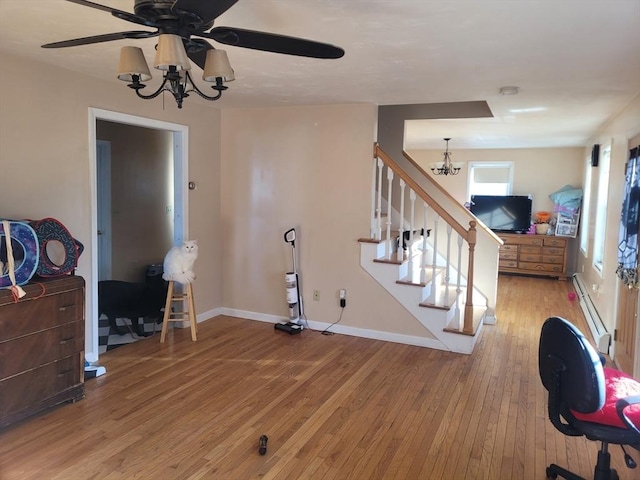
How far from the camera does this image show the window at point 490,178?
8391mm

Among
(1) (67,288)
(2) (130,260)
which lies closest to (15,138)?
(1) (67,288)

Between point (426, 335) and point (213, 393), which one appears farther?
point (426, 335)

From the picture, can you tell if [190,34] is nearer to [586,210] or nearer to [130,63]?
[130,63]

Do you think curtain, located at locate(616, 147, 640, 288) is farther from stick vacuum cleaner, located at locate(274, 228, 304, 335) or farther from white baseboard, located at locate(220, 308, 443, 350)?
stick vacuum cleaner, located at locate(274, 228, 304, 335)

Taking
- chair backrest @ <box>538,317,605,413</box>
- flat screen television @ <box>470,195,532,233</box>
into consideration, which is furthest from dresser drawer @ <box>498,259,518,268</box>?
chair backrest @ <box>538,317,605,413</box>

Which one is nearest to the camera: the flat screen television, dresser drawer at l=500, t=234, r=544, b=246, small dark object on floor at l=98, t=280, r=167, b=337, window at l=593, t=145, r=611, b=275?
small dark object on floor at l=98, t=280, r=167, b=337

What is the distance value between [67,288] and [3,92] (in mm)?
1322

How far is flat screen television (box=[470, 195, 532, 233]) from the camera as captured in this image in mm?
8055

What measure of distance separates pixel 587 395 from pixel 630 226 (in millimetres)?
1955

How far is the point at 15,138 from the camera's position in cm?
299

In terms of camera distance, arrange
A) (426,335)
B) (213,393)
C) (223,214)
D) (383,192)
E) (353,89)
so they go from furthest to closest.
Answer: (383,192) < (223,214) < (426,335) < (353,89) < (213,393)

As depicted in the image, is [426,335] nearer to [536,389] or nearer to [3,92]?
[536,389]

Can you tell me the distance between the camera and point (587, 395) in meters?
1.89

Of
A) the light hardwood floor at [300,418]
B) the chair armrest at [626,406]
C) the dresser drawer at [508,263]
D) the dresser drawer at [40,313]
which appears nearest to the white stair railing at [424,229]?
the light hardwood floor at [300,418]
